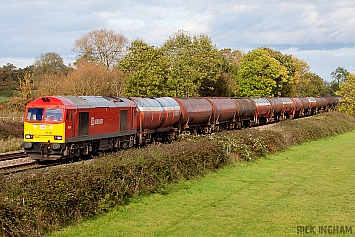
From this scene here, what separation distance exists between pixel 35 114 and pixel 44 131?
3.31 feet

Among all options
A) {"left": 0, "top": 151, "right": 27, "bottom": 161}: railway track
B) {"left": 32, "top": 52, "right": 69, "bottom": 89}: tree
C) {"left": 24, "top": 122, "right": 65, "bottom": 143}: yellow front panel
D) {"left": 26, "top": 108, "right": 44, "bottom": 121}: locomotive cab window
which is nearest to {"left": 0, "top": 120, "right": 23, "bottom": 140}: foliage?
{"left": 0, "top": 151, "right": 27, "bottom": 161}: railway track

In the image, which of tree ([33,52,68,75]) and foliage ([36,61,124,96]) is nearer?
foliage ([36,61,124,96])

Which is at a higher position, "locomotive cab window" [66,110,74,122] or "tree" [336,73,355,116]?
"tree" [336,73,355,116]

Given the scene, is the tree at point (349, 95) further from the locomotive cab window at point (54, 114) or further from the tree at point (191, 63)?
the locomotive cab window at point (54, 114)

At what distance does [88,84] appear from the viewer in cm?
4412

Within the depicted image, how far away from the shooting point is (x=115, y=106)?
76.4 ft

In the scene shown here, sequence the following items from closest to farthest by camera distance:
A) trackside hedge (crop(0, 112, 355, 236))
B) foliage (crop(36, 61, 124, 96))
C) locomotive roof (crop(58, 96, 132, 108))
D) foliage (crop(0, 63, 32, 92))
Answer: trackside hedge (crop(0, 112, 355, 236)) < locomotive roof (crop(58, 96, 132, 108)) < foliage (crop(36, 61, 124, 96)) < foliage (crop(0, 63, 32, 92))

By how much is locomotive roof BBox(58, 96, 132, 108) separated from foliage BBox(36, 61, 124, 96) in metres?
18.9

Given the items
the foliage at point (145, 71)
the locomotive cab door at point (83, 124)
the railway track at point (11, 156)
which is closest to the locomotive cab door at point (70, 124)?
the locomotive cab door at point (83, 124)

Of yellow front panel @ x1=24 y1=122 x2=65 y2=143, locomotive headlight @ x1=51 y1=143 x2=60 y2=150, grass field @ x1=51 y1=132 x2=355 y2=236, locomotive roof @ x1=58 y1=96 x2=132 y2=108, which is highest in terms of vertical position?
locomotive roof @ x1=58 y1=96 x2=132 y2=108

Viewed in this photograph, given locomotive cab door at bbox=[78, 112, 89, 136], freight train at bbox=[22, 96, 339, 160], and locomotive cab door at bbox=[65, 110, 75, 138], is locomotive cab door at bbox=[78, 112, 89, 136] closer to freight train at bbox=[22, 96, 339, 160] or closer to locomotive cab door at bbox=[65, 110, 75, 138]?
freight train at bbox=[22, 96, 339, 160]

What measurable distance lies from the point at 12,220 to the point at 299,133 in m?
26.2

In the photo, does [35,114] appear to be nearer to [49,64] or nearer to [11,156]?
[11,156]

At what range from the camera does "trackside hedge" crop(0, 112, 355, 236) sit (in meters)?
9.66
